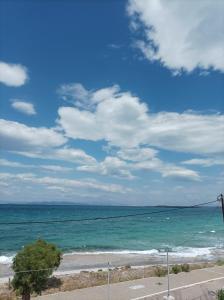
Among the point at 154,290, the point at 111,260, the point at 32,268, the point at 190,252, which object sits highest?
the point at 190,252

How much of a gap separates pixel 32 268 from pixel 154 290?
7.04m

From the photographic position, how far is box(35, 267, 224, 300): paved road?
20.8 meters

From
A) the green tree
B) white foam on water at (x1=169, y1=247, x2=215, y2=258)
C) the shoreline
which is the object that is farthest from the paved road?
white foam on water at (x1=169, y1=247, x2=215, y2=258)

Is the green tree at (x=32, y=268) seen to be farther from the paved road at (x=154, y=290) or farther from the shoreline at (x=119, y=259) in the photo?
the shoreline at (x=119, y=259)

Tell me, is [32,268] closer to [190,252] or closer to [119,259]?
[119,259]

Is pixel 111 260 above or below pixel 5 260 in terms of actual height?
above

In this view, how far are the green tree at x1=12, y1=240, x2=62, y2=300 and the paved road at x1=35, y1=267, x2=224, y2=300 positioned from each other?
1158mm

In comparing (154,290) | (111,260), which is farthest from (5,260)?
(154,290)

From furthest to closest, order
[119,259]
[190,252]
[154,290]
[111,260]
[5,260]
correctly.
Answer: [190,252] < [119,259] < [111,260] < [5,260] < [154,290]

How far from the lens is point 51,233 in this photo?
69.5 metres

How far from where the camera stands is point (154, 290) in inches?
882

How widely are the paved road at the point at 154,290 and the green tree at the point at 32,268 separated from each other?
116 centimetres

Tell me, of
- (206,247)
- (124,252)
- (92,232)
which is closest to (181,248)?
(206,247)

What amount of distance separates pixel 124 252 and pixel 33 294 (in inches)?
987
